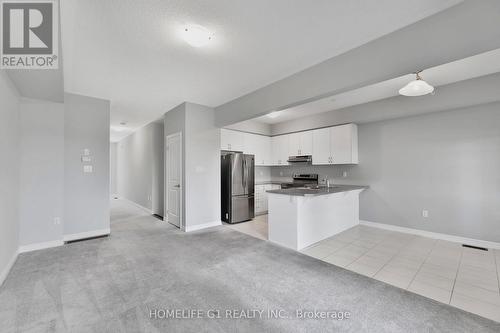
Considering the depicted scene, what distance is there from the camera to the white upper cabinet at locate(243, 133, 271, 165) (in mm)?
6141

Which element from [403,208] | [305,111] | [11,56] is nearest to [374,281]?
[403,208]

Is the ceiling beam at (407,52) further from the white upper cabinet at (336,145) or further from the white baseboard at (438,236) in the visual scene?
the white baseboard at (438,236)

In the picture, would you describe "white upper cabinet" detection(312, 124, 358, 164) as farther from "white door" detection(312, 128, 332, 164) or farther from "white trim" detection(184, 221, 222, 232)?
"white trim" detection(184, 221, 222, 232)

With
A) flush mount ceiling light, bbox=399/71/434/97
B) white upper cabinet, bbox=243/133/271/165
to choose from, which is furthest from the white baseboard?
white upper cabinet, bbox=243/133/271/165

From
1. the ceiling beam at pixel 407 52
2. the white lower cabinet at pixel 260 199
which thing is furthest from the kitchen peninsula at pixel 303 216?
the white lower cabinet at pixel 260 199

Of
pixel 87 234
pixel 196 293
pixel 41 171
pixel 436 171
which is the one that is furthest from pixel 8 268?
pixel 436 171

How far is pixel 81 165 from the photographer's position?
4098mm

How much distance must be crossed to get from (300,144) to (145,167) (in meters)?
4.97

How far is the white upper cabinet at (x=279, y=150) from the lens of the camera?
635 cm

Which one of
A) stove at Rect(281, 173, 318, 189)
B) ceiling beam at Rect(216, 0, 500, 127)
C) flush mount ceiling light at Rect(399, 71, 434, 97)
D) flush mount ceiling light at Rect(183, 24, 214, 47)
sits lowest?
stove at Rect(281, 173, 318, 189)

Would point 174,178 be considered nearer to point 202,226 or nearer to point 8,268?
point 202,226

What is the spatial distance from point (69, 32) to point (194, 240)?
11.2 feet

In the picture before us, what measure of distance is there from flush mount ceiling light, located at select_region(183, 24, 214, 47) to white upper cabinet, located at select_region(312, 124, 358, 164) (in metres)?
3.82

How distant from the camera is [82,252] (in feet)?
11.1
